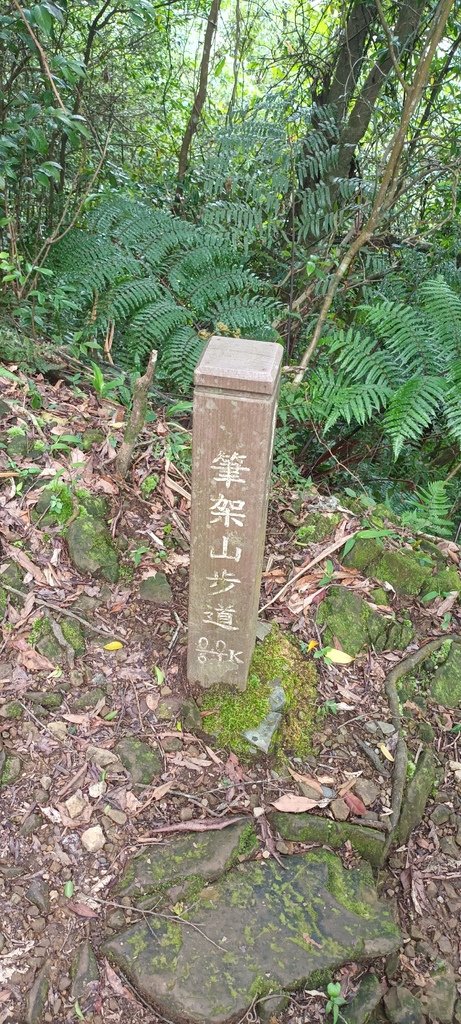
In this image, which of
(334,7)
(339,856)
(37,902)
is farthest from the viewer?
(334,7)

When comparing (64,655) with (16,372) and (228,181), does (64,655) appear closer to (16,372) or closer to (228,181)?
(16,372)

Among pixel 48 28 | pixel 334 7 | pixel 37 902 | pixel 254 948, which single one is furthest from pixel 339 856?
pixel 334 7

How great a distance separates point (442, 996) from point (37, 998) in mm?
1480

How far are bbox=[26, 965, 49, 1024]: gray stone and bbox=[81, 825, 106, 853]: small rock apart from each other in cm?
40

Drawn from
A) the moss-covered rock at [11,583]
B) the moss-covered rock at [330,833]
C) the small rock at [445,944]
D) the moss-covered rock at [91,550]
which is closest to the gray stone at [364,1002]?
the small rock at [445,944]

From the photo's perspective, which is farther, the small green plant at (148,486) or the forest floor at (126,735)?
the small green plant at (148,486)

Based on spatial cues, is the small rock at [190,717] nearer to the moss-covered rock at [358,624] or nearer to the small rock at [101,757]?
the small rock at [101,757]

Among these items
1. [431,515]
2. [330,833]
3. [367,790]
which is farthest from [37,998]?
[431,515]

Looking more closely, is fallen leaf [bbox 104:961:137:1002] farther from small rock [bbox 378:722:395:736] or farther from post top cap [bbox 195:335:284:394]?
post top cap [bbox 195:335:284:394]

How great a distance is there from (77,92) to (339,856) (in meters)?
4.62

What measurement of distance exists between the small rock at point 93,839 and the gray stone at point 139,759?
24cm

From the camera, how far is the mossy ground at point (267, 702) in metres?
2.86

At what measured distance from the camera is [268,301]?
439cm

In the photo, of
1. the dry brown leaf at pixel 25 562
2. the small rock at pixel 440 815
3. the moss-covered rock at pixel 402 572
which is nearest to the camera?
the small rock at pixel 440 815
